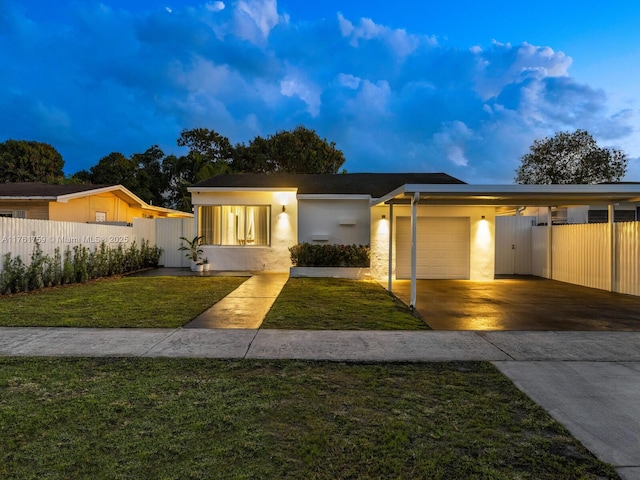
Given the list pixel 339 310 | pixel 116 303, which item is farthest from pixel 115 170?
pixel 339 310

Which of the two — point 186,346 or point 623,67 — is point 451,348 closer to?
point 186,346

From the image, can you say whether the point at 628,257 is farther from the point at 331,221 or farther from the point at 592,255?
the point at 331,221

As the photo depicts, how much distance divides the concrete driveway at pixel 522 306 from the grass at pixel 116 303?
465 centimetres

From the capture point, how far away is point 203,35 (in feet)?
111

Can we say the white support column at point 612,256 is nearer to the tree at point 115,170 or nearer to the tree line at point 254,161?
the tree line at point 254,161

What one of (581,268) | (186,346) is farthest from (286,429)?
(581,268)

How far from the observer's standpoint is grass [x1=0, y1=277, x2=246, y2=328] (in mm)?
6668

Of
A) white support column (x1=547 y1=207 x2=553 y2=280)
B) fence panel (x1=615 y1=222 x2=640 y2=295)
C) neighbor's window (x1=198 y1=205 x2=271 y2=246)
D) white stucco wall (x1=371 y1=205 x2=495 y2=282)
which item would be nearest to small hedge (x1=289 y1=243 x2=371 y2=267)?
white stucco wall (x1=371 y1=205 x2=495 y2=282)

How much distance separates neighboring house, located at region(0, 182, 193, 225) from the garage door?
12.1 m

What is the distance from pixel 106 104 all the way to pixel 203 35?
180ft

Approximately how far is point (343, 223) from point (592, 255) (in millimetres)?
7926

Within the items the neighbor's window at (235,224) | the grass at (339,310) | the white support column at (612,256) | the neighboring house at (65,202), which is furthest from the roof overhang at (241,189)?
the white support column at (612,256)

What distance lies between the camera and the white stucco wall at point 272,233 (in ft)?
50.9

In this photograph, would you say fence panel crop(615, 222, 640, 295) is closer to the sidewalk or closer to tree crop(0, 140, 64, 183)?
the sidewalk
